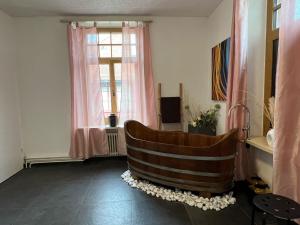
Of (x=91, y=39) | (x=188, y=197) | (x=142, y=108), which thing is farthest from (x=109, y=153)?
(x=91, y=39)

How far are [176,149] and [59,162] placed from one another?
2.64m

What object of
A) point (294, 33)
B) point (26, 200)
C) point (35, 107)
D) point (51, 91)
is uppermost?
point (294, 33)

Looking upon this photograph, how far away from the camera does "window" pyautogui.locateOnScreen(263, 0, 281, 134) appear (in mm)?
2385

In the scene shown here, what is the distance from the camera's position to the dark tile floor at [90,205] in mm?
2186

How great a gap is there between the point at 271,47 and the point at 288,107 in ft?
3.53

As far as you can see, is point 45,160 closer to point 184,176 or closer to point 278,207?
point 184,176

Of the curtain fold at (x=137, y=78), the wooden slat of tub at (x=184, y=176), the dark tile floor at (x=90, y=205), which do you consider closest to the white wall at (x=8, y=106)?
the dark tile floor at (x=90, y=205)

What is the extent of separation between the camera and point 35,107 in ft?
12.9

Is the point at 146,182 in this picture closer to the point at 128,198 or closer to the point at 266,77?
the point at 128,198

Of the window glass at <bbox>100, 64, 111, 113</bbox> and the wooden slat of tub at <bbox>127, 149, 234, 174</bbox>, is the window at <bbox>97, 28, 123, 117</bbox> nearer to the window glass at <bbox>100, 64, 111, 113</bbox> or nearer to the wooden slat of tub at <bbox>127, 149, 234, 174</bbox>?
the window glass at <bbox>100, 64, 111, 113</bbox>

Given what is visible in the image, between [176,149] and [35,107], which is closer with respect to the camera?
[176,149]

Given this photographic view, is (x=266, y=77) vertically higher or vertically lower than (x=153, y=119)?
higher

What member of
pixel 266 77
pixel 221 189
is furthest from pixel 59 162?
pixel 266 77

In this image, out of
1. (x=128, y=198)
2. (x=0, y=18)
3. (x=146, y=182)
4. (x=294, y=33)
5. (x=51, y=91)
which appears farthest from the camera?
(x=51, y=91)
